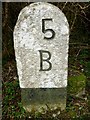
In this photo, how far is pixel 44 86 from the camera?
3752 millimetres

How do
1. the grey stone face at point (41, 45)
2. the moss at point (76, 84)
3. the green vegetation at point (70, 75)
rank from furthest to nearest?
1. the moss at point (76, 84)
2. the green vegetation at point (70, 75)
3. the grey stone face at point (41, 45)

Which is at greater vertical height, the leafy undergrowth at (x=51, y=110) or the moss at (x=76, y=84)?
the moss at (x=76, y=84)

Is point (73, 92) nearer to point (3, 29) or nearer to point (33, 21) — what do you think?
point (33, 21)

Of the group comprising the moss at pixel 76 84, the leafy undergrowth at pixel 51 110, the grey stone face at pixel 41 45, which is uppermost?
the grey stone face at pixel 41 45

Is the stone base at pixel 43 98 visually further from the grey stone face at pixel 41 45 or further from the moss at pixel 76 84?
the moss at pixel 76 84

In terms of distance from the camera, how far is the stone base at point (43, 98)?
12.5ft

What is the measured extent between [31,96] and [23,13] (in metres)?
0.96

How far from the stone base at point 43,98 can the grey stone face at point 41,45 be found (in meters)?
0.07

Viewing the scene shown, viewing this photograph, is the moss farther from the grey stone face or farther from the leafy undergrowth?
the grey stone face

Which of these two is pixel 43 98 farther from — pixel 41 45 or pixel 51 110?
pixel 41 45

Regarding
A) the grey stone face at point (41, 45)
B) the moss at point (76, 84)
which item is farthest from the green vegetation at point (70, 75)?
the grey stone face at point (41, 45)

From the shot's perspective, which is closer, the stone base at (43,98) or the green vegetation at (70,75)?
the stone base at (43,98)

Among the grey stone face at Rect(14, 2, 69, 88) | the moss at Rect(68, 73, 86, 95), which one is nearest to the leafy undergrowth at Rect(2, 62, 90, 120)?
the moss at Rect(68, 73, 86, 95)

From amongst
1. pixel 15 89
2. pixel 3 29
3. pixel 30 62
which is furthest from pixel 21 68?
pixel 3 29
